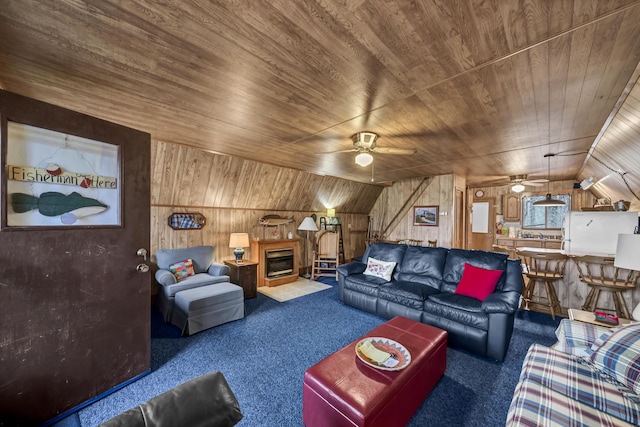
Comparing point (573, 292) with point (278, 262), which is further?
point (278, 262)

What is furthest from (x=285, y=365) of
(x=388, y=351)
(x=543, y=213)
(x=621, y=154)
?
(x=543, y=213)

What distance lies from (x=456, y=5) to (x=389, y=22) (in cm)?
34

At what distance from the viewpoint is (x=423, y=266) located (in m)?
3.84

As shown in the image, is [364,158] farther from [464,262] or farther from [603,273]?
[603,273]

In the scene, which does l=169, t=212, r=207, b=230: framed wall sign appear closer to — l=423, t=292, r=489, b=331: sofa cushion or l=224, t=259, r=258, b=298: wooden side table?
l=224, t=259, r=258, b=298: wooden side table

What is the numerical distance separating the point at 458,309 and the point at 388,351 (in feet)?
4.50

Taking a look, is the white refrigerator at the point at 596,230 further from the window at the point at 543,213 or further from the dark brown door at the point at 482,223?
the dark brown door at the point at 482,223

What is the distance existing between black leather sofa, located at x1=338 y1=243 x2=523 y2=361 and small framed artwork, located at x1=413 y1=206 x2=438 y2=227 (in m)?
2.65

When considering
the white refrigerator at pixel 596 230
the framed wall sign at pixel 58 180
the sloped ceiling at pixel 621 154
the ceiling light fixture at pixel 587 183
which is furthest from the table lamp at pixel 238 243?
the ceiling light fixture at pixel 587 183

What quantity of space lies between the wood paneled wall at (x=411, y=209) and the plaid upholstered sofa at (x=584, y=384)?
439 cm

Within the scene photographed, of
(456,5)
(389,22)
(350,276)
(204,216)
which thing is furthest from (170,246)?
(456,5)

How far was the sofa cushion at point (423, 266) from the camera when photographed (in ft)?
12.1

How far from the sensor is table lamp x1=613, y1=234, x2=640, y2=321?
1.85m

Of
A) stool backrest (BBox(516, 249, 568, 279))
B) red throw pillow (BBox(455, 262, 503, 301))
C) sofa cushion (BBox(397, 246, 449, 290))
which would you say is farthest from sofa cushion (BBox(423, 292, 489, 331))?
stool backrest (BBox(516, 249, 568, 279))
